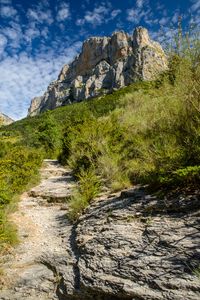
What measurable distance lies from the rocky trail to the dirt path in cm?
1

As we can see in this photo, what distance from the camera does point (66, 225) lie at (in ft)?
22.0

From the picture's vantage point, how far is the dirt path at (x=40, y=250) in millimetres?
4566

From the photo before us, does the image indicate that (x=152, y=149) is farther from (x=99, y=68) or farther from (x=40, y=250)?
(x=99, y=68)

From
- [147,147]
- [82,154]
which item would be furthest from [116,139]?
[147,147]

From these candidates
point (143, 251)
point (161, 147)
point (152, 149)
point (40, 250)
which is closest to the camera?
point (143, 251)

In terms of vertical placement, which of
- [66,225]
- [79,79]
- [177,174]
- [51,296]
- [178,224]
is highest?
[79,79]

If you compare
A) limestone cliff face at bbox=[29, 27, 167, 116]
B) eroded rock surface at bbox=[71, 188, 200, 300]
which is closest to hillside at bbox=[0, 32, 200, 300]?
eroded rock surface at bbox=[71, 188, 200, 300]

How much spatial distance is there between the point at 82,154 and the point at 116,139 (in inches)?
48.9

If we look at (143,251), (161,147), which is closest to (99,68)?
(161,147)

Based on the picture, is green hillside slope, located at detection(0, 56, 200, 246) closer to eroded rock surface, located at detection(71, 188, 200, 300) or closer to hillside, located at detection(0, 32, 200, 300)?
hillside, located at detection(0, 32, 200, 300)

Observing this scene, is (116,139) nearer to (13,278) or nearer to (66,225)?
(66,225)

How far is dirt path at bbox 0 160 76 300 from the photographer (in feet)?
15.0

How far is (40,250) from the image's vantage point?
223 inches

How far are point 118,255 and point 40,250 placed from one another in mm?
2047
